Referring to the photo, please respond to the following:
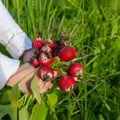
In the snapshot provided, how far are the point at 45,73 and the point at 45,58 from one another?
4 centimetres

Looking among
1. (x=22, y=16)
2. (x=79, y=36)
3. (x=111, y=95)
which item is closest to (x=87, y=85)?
(x=111, y=95)

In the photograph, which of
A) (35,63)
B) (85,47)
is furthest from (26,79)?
(85,47)

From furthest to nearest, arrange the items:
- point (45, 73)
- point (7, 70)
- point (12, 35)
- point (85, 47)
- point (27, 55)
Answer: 1. point (85, 47)
2. point (12, 35)
3. point (27, 55)
4. point (7, 70)
5. point (45, 73)

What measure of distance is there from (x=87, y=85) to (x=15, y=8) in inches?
22.5

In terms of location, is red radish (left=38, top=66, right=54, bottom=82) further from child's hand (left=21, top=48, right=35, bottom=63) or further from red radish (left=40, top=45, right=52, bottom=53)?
child's hand (left=21, top=48, right=35, bottom=63)

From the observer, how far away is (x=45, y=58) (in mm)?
1251

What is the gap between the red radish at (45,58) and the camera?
4.10 feet

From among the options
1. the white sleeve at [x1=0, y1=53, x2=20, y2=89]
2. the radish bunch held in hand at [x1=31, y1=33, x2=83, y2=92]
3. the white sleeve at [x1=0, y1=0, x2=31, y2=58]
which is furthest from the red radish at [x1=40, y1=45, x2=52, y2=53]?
the white sleeve at [x1=0, y1=0, x2=31, y2=58]

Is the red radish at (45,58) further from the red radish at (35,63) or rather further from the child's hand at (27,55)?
the child's hand at (27,55)

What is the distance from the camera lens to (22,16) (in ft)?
6.75

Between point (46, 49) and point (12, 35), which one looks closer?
point (46, 49)

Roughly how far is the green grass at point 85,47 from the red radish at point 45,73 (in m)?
0.17

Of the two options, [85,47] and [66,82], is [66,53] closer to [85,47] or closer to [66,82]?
[66,82]

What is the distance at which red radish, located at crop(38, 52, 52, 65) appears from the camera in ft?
4.10
